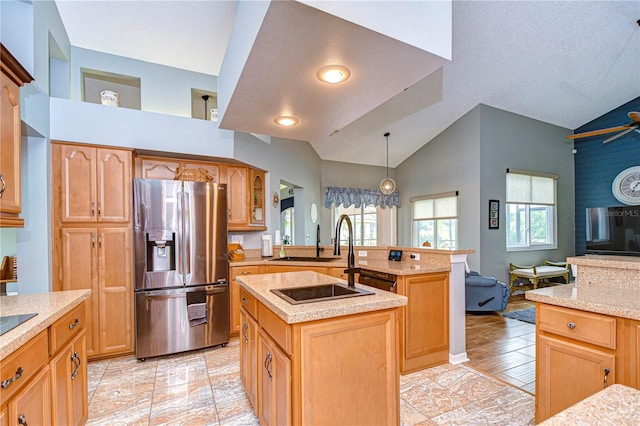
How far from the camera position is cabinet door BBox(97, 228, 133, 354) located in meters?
3.03

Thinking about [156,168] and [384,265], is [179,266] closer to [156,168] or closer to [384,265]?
[156,168]

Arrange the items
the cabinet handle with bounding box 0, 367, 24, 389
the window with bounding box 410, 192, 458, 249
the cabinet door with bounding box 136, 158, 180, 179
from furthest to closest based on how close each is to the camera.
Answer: the window with bounding box 410, 192, 458, 249 < the cabinet door with bounding box 136, 158, 180, 179 < the cabinet handle with bounding box 0, 367, 24, 389

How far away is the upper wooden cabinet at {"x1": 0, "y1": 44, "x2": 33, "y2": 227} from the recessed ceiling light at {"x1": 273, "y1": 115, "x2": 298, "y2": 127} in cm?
173

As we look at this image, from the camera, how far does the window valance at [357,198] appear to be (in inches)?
283

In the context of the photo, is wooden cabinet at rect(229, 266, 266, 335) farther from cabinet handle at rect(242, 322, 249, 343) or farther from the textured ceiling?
the textured ceiling

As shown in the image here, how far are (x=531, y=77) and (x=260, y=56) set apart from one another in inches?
222

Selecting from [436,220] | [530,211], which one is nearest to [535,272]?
[530,211]

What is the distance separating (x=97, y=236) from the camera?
302 centimetres

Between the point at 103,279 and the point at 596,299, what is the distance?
3.92m

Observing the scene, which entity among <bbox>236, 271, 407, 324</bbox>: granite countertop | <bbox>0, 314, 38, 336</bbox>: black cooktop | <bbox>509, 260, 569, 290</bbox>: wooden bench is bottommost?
<bbox>509, 260, 569, 290</bbox>: wooden bench

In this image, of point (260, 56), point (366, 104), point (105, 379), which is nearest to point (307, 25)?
point (260, 56)

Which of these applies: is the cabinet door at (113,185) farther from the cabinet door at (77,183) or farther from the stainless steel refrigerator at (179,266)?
the stainless steel refrigerator at (179,266)

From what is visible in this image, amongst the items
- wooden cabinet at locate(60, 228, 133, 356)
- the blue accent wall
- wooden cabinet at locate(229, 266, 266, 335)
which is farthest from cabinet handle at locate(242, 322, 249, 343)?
the blue accent wall

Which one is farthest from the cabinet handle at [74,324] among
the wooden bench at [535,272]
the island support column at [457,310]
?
the wooden bench at [535,272]
